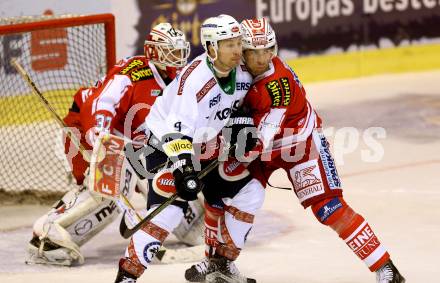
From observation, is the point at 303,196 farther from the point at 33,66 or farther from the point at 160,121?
the point at 33,66

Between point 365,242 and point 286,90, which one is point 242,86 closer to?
point 286,90

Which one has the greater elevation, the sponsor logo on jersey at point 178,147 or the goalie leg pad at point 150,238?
the sponsor logo on jersey at point 178,147

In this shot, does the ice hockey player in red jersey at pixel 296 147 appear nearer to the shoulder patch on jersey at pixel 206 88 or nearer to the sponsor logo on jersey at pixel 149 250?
the shoulder patch on jersey at pixel 206 88

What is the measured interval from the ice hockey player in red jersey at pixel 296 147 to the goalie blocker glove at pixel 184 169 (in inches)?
15.1

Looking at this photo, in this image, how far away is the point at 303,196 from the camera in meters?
5.21

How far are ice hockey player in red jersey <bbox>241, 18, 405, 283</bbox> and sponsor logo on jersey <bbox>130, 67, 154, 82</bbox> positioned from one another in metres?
0.87

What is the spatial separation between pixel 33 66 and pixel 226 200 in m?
2.88

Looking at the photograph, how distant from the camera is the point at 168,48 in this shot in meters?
5.91

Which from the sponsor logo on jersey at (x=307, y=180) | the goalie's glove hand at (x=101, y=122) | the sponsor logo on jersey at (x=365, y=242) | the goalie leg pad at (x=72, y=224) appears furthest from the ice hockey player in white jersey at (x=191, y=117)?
the goalie leg pad at (x=72, y=224)

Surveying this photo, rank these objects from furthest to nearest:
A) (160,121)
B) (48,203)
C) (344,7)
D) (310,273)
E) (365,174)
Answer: (344,7) < (365,174) < (48,203) < (310,273) < (160,121)

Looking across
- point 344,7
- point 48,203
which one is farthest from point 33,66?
point 344,7

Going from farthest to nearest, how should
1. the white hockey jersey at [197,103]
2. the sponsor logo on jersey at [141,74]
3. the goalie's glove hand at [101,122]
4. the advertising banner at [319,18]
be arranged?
the advertising banner at [319,18], the sponsor logo on jersey at [141,74], the goalie's glove hand at [101,122], the white hockey jersey at [197,103]

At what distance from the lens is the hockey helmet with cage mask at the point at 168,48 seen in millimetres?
5914

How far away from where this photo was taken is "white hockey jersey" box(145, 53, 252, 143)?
4.96 meters
